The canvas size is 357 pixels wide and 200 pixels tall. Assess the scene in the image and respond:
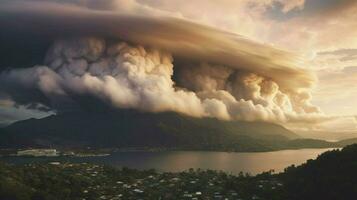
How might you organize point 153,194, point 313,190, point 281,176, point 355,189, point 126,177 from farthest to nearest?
1. point 126,177
2. point 281,176
3. point 153,194
4. point 313,190
5. point 355,189

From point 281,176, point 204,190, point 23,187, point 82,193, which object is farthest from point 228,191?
point 23,187

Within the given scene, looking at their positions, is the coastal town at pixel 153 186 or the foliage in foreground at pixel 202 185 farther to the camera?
the coastal town at pixel 153 186

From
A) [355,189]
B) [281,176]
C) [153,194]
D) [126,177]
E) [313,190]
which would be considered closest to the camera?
[355,189]

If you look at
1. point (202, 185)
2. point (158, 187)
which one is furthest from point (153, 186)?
point (202, 185)

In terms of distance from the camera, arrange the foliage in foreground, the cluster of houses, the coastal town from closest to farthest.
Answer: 1. the foliage in foreground
2. the coastal town
3. the cluster of houses

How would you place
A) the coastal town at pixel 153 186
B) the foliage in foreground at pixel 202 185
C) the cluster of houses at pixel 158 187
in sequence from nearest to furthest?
the foliage in foreground at pixel 202 185 < the coastal town at pixel 153 186 < the cluster of houses at pixel 158 187

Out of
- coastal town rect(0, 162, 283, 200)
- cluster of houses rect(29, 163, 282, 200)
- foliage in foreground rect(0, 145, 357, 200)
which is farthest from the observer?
cluster of houses rect(29, 163, 282, 200)

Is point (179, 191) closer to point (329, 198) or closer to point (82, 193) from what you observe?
point (82, 193)

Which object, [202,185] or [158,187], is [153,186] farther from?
[202,185]

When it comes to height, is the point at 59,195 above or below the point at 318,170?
below

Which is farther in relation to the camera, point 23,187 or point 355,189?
point 23,187

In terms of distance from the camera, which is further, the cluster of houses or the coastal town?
the cluster of houses
